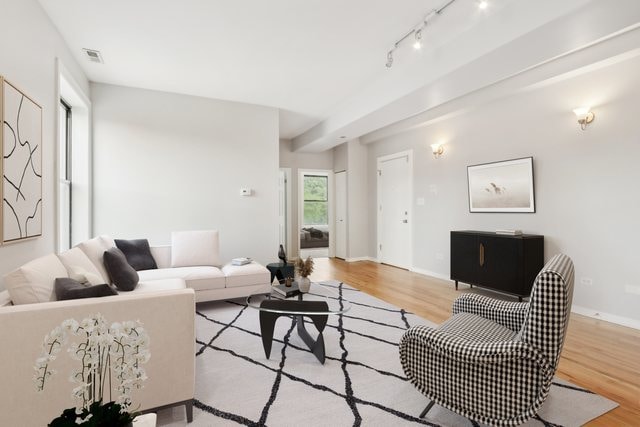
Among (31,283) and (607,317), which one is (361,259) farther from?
(31,283)

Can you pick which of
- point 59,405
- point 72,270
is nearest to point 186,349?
point 59,405

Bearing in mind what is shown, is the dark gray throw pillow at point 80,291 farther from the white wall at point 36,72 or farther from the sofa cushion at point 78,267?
the white wall at point 36,72

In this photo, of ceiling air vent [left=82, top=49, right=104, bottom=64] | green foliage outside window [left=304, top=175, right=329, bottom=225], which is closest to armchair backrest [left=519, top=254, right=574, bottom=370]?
ceiling air vent [left=82, top=49, right=104, bottom=64]

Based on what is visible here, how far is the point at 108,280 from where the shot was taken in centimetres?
295

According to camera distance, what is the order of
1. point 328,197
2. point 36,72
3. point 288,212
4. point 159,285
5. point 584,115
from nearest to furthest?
point 36,72, point 159,285, point 584,115, point 288,212, point 328,197

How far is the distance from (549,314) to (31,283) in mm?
2554

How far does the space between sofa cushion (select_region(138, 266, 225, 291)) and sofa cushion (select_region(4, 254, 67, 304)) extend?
1.55 m

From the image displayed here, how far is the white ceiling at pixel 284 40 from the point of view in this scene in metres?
2.62

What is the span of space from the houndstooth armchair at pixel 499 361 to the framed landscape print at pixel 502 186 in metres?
2.69

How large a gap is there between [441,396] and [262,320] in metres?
1.35

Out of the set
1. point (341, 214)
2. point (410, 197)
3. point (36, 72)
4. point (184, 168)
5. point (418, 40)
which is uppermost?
point (418, 40)

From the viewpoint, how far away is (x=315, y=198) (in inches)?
309

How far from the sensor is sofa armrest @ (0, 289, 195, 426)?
4.66ft

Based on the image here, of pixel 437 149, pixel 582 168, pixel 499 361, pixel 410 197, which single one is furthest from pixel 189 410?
pixel 410 197
